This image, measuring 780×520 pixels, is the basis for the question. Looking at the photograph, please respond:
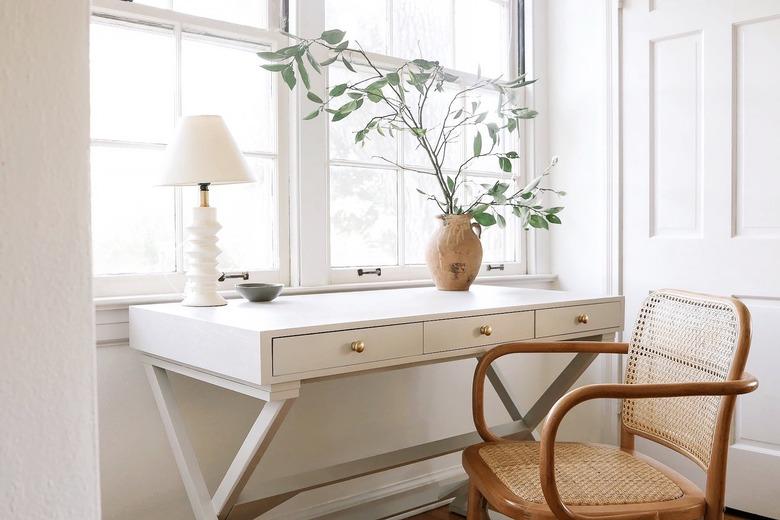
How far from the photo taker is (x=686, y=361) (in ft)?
5.83

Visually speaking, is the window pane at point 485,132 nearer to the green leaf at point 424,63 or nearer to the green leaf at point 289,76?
the green leaf at point 424,63

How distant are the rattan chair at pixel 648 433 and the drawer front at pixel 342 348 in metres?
0.28

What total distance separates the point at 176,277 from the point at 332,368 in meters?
0.80

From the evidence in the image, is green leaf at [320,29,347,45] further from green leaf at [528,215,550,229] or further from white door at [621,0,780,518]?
white door at [621,0,780,518]

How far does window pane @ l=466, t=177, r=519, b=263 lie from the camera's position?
10.3 feet

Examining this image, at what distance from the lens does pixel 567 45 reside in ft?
10.5

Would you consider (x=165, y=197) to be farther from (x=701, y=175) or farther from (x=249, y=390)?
(x=701, y=175)

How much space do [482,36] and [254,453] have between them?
7.22ft

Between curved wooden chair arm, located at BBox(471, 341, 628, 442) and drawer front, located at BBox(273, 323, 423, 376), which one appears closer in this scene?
drawer front, located at BBox(273, 323, 423, 376)

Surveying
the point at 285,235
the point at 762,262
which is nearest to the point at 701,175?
the point at 762,262

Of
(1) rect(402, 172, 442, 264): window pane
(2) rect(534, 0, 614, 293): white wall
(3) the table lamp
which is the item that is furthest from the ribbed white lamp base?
(2) rect(534, 0, 614, 293): white wall

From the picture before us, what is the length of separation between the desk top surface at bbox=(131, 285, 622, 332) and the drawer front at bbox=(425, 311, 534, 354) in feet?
0.06

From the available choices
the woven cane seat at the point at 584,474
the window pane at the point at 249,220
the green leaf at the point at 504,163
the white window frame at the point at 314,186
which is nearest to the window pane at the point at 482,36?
the green leaf at the point at 504,163

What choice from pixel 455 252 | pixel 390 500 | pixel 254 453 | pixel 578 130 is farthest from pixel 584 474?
pixel 578 130
